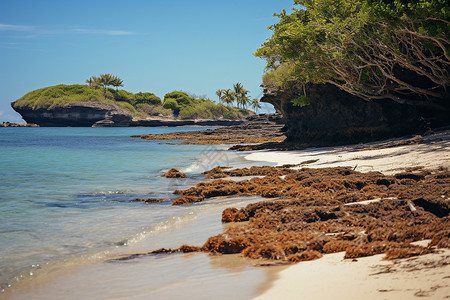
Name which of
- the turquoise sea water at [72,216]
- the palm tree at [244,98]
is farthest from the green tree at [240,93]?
the turquoise sea water at [72,216]

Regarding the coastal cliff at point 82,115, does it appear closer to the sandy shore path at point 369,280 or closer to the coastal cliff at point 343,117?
the coastal cliff at point 343,117

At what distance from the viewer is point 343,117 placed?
28375mm

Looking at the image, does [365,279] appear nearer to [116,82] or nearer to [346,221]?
[346,221]

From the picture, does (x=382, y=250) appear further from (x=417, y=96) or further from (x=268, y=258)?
(x=417, y=96)

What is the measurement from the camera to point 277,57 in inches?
1192

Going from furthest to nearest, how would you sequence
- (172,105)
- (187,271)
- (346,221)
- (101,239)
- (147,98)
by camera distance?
(147,98) < (172,105) < (101,239) < (346,221) < (187,271)

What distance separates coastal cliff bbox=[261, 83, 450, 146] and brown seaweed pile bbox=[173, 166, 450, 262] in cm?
1419

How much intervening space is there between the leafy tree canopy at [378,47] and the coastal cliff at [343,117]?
100 cm

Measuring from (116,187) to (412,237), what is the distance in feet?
35.9

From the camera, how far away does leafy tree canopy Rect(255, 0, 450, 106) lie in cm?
1639

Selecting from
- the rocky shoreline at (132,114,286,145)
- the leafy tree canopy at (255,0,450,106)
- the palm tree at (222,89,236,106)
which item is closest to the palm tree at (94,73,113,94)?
the palm tree at (222,89,236,106)

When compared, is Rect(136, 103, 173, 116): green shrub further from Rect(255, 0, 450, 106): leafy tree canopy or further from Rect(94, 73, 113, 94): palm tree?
Rect(255, 0, 450, 106): leafy tree canopy

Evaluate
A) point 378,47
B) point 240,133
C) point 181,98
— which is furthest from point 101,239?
point 181,98

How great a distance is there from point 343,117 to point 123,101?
12377 cm
